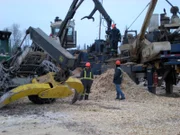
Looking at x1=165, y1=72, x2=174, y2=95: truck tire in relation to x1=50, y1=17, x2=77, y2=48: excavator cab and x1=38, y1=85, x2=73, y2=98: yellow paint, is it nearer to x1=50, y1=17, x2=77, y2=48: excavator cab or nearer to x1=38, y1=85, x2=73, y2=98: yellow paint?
x1=38, y1=85, x2=73, y2=98: yellow paint

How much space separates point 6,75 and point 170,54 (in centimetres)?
667

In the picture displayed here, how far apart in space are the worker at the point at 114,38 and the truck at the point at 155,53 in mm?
2243

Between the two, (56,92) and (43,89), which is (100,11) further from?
(43,89)

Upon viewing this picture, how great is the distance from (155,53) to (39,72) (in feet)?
16.8

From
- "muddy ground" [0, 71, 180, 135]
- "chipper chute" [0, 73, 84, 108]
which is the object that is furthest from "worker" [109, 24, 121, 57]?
"chipper chute" [0, 73, 84, 108]

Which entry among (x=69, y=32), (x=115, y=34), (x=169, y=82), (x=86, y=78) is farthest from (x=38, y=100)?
(x=69, y=32)

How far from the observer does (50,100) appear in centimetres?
1210

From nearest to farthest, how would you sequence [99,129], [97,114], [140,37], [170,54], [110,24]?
[99,129] → [97,114] → [170,54] → [140,37] → [110,24]

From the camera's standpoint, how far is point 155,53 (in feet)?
48.1

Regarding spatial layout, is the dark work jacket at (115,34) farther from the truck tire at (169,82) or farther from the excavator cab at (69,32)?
the excavator cab at (69,32)

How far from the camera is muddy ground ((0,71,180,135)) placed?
7691 mm

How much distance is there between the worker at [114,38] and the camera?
20.3m

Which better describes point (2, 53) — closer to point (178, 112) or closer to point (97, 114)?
point (97, 114)

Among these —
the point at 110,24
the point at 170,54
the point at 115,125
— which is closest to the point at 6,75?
the point at 115,125
